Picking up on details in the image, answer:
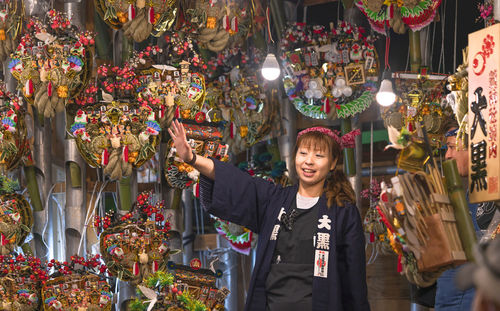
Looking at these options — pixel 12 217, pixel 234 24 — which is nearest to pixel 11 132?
pixel 12 217

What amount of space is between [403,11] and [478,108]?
2742mm

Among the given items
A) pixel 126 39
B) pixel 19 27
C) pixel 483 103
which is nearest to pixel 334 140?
pixel 483 103

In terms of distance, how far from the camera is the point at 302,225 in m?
3.32

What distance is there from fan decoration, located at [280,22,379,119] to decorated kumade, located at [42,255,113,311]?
2.01 m

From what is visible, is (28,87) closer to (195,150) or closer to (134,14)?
(134,14)

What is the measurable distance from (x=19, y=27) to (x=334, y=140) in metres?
2.92

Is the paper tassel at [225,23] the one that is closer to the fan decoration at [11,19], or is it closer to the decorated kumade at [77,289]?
the fan decoration at [11,19]

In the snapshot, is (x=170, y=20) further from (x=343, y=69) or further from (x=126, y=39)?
(x=343, y=69)

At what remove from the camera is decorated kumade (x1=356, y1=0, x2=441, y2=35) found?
5039mm

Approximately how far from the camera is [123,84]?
5.08 metres

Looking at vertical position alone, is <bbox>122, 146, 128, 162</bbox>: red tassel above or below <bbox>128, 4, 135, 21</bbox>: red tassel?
below

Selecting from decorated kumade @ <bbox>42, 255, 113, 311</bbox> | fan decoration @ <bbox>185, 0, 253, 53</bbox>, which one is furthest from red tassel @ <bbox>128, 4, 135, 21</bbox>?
decorated kumade @ <bbox>42, 255, 113, 311</bbox>

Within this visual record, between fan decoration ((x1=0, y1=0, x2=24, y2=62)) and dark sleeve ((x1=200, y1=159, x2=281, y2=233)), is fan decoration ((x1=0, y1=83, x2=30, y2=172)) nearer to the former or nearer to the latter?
fan decoration ((x1=0, y1=0, x2=24, y2=62))

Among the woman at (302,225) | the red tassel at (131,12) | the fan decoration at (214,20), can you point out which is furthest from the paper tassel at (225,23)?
the woman at (302,225)
